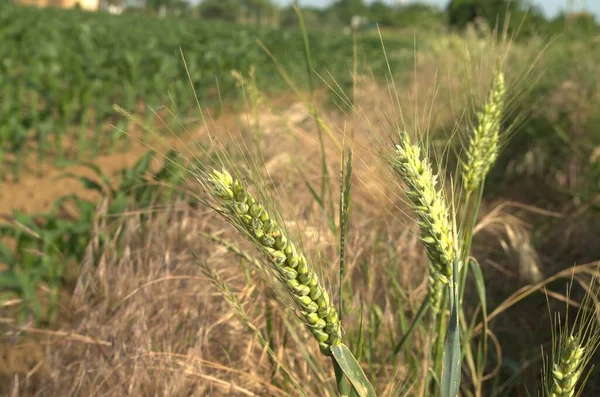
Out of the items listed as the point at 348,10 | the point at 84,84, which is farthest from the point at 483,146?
the point at 348,10

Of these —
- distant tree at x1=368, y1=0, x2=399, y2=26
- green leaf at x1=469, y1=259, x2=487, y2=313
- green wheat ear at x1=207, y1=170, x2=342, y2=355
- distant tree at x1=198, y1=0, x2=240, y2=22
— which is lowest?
distant tree at x1=198, y1=0, x2=240, y2=22

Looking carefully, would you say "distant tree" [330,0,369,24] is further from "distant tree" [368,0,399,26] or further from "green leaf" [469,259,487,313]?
"green leaf" [469,259,487,313]

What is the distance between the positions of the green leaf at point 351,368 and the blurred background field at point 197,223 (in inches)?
12.8

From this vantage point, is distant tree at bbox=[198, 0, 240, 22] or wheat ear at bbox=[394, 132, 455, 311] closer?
wheat ear at bbox=[394, 132, 455, 311]

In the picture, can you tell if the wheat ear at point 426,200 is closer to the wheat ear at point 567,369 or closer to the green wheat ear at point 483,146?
the wheat ear at point 567,369

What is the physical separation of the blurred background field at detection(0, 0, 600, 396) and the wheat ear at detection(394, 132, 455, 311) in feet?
0.30

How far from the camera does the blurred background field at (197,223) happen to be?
1.65 meters

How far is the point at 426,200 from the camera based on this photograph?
904 mm

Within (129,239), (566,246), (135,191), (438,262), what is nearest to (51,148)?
(135,191)

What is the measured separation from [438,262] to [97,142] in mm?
5279

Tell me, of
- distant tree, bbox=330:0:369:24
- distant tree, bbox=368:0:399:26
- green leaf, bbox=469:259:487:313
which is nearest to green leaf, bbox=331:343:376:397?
green leaf, bbox=469:259:487:313

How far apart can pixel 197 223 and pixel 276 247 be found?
1.52m

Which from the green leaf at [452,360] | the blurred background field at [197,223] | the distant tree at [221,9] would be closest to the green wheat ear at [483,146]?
the blurred background field at [197,223]

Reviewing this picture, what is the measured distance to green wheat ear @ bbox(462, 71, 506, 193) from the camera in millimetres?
1229
